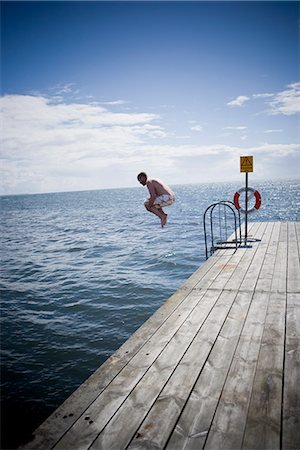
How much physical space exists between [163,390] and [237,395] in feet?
2.10

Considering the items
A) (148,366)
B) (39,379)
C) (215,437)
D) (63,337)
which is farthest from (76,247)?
(215,437)

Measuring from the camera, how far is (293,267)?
5.98 meters

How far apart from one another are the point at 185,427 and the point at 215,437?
23cm

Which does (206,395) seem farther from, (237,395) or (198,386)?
(237,395)

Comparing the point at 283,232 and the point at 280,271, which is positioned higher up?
the point at 283,232

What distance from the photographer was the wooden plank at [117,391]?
2.09m

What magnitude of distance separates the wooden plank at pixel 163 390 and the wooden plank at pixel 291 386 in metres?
0.78

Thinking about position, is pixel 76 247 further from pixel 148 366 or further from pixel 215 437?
pixel 215 437

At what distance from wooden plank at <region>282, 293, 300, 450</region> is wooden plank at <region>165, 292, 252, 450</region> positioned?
52 cm

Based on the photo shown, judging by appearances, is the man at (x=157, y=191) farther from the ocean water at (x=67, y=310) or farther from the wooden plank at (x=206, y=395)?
the wooden plank at (x=206, y=395)

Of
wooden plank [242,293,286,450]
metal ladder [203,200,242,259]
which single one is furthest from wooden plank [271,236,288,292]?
wooden plank [242,293,286,450]

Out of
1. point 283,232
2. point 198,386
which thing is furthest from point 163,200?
point 283,232

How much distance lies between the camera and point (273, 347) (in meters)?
3.10

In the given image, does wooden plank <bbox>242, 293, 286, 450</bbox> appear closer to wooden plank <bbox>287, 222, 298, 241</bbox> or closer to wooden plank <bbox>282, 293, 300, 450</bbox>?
wooden plank <bbox>282, 293, 300, 450</bbox>
